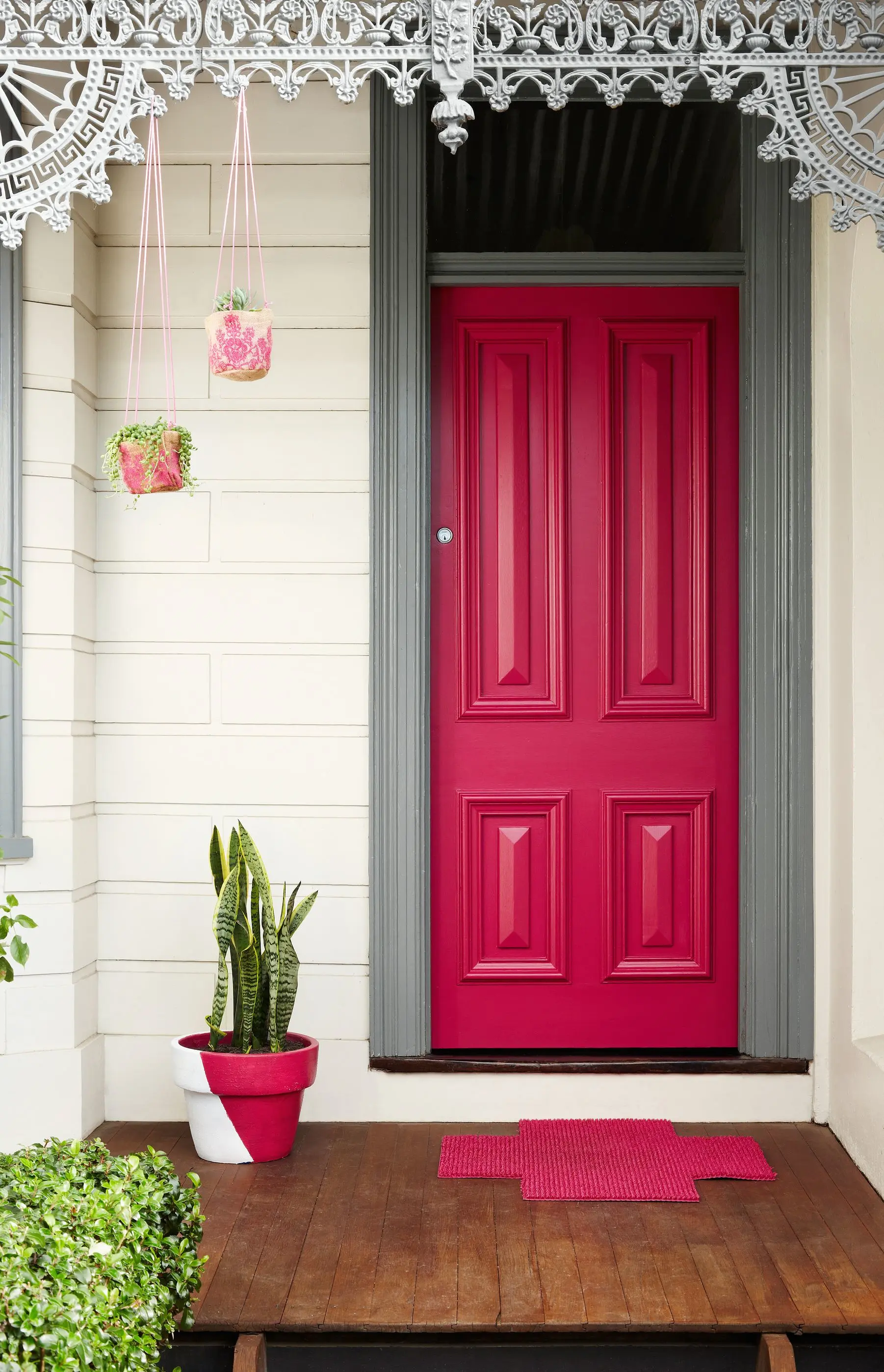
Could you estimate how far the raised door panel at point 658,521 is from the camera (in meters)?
3.44

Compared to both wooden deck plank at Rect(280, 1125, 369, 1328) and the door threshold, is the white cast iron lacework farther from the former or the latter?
the door threshold

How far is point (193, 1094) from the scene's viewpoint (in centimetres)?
298

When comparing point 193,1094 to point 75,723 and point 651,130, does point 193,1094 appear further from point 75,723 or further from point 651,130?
point 651,130

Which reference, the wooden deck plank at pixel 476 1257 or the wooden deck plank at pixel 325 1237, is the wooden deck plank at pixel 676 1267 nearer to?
the wooden deck plank at pixel 476 1257

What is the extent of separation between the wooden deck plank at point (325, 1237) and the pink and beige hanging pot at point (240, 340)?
183 centimetres

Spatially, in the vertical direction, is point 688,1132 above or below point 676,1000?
below

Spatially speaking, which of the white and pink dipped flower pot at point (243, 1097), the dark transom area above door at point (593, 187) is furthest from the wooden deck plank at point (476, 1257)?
the dark transom area above door at point (593, 187)

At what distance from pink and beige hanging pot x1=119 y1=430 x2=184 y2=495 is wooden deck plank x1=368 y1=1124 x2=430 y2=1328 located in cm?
168

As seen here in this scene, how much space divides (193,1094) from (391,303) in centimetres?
216

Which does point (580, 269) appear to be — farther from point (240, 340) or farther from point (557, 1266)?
point (557, 1266)

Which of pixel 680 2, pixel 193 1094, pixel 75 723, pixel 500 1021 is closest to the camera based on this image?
pixel 680 2

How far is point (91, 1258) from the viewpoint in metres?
1.65

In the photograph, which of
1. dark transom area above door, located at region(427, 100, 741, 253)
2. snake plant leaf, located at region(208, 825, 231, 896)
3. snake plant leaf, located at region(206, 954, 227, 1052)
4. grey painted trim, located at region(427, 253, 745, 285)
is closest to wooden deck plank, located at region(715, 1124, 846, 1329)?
snake plant leaf, located at region(206, 954, 227, 1052)

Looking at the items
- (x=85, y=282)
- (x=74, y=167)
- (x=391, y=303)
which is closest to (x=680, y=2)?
(x=74, y=167)
